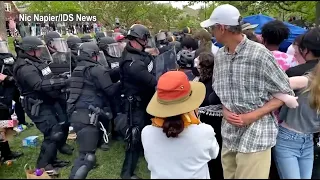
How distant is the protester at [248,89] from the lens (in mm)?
2617

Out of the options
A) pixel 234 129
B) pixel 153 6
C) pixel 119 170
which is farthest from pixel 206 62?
pixel 153 6

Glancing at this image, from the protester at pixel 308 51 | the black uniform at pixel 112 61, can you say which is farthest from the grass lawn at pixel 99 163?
the protester at pixel 308 51

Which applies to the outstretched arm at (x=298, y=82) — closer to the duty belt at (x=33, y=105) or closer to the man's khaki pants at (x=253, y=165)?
the man's khaki pants at (x=253, y=165)

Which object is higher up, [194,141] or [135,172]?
[194,141]

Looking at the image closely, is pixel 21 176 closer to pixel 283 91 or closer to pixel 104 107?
pixel 104 107

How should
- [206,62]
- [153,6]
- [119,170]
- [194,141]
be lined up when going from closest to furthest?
[194,141] → [206,62] → [119,170] → [153,6]

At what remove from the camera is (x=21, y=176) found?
189 inches

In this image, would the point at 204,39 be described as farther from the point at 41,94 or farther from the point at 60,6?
the point at 60,6

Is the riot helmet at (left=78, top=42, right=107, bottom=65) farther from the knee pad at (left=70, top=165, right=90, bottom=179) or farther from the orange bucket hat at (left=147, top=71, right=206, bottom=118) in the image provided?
the orange bucket hat at (left=147, top=71, right=206, bottom=118)

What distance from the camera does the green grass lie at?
478cm

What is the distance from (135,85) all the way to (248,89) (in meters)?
A: 2.00

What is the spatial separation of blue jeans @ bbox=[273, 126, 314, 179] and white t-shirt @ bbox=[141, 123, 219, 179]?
2.67 ft

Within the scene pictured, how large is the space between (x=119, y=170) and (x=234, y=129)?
2649mm

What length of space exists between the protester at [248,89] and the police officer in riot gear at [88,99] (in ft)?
6.39
